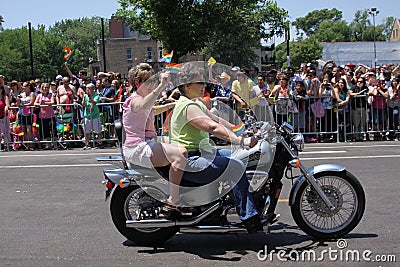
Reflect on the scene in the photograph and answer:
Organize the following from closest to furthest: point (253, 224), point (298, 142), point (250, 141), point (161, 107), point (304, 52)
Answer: point (250, 141)
point (253, 224)
point (298, 142)
point (161, 107)
point (304, 52)

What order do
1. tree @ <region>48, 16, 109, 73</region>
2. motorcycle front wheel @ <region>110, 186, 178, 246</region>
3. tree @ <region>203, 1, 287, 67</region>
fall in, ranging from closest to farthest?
motorcycle front wheel @ <region>110, 186, 178, 246</region> < tree @ <region>203, 1, 287, 67</region> < tree @ <region>48, 16, 109, 73</region>

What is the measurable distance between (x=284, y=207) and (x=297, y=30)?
173 m

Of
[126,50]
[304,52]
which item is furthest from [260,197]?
[304,52]

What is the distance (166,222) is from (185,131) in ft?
3.09

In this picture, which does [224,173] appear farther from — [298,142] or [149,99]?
[149,99]

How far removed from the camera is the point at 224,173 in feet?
17.5

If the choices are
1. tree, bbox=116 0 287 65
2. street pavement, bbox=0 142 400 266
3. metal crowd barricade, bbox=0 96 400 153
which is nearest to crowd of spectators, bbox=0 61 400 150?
metal crowd barricade, bbox=0 96 400 153

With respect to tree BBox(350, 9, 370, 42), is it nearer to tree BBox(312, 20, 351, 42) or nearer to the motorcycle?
tree BBox(312, 20, 351, 42)

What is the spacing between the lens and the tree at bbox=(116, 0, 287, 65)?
34.2 meters

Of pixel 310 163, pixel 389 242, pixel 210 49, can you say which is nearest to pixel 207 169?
pixel 389 242

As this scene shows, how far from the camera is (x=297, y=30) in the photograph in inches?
6875

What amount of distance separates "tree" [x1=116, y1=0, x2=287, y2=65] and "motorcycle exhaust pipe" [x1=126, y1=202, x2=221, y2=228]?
96.5 ft

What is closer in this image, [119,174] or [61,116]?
[119,174]

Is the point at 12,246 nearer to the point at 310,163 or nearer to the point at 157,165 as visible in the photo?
the point at 157,165
